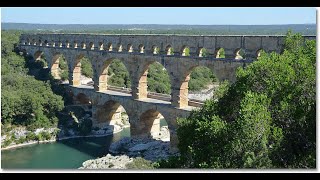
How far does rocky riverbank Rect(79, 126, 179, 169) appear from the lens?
64.9 ft

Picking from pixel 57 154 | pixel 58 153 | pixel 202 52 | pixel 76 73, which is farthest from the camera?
pixel 76 73

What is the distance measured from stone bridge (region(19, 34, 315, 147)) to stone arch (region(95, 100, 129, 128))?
0.06 metres

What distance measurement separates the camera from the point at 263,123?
31.5 feet

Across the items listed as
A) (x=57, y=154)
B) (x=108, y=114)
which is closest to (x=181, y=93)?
(x=57, y=154)

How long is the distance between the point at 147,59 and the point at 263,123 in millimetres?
14076

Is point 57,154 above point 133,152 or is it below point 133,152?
below

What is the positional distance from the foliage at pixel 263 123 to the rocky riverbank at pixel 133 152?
27.2 feet

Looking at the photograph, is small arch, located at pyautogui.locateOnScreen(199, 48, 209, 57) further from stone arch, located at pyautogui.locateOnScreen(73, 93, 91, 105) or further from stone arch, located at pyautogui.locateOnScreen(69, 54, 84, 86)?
stone arch, located at pyautogui.locateOnScreen(69, 54, 84, 86)

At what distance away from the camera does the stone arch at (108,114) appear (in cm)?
2750

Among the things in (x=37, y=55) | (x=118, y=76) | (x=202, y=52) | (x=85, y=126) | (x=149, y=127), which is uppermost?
(x=37, y=55)

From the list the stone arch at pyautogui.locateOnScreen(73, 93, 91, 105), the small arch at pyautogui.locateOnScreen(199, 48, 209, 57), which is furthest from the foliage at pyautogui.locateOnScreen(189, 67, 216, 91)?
the small arch at pyautogui.locateOnScreen(199, 48, 209, 57)

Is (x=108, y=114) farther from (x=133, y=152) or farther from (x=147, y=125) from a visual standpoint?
(x=133, y=152)
